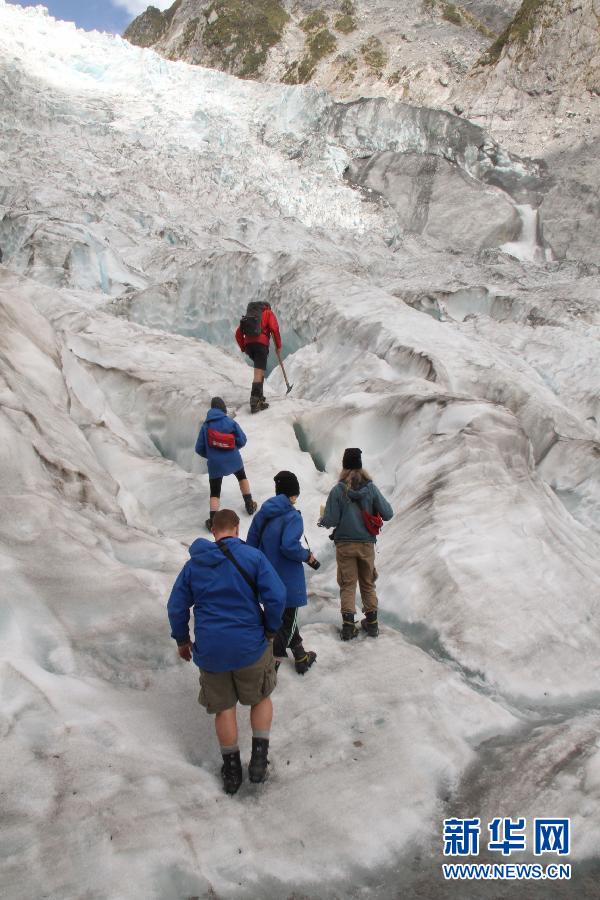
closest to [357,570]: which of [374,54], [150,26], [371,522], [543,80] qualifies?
[371,522]

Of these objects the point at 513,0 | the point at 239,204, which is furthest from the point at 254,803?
the point at 513,0

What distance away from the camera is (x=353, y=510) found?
4.62 metres

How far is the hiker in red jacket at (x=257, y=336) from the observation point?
7984 millimetres

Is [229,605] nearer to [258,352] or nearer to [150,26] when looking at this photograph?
[258,352]

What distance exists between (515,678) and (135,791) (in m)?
2.63

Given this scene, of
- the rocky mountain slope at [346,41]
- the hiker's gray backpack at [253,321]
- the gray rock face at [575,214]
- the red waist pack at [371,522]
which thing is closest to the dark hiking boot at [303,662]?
the red waist pack at [371,522]

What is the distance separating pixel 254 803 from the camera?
295 cm

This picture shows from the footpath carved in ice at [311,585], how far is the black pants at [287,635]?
6.7 inches

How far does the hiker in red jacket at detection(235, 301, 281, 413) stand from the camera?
798cm

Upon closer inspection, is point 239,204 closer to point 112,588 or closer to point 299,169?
point 299,169

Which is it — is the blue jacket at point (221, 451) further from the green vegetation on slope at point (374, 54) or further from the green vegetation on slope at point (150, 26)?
the green vegetation on slope at point (150, 26)

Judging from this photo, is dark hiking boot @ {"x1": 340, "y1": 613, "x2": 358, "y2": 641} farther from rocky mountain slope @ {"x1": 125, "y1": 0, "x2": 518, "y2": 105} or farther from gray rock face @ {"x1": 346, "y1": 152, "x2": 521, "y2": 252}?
rocky mountain slope @ {"x1": 125, "y1": 0, "x2": 518, "y2": 105}

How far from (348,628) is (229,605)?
1600mm

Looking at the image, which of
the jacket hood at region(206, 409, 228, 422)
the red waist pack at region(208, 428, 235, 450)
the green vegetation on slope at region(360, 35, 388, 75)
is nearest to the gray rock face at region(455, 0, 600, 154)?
the green vegetation on slope at region(360, 35, 388, 75)
